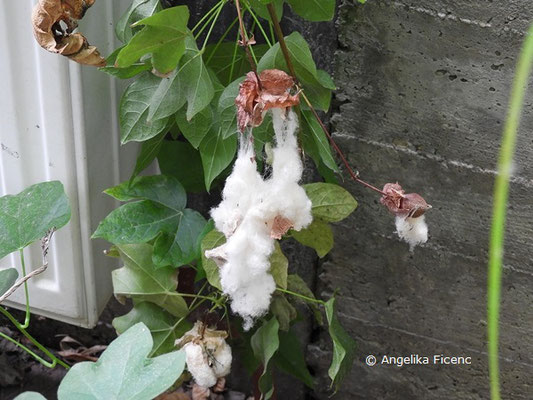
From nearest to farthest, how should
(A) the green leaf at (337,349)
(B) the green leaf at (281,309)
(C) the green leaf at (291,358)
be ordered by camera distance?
1. (A) the green leaf at (337,349)
2. (B) the green leaf at (281,309)
3. (C) the green leaf at (291,358)

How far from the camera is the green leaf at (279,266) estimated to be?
862 millimetres

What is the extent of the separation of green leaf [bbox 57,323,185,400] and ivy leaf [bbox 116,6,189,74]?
0.89 feet

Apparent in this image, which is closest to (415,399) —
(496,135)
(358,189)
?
(358,189)

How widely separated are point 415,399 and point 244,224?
668mm

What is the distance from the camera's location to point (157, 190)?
3.15 ft

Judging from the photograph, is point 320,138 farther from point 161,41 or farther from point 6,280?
point 6,280

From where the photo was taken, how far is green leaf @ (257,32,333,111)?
77 centimetres

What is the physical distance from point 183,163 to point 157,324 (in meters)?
0.23

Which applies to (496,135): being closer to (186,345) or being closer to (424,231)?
(424,231)

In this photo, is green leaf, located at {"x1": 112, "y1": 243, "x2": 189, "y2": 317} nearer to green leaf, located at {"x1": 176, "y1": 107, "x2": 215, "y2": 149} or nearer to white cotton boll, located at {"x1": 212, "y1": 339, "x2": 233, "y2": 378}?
white cotton boll, located at {"x1": 212, "y1": 339, "x2": 233, "y2": 378}

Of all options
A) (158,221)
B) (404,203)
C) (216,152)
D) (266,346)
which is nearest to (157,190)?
(158,221)

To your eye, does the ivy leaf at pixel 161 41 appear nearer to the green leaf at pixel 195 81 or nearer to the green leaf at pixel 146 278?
the green leaf at pixel 195 81
